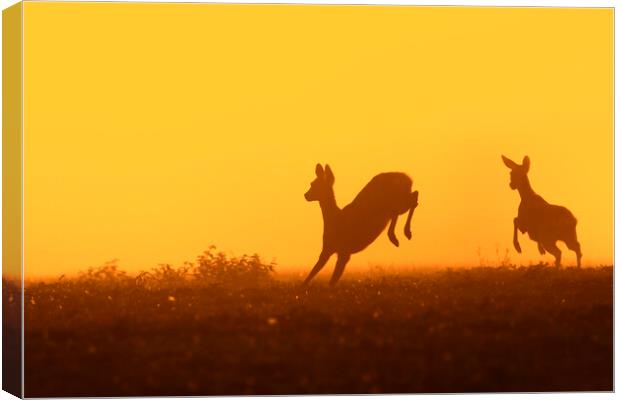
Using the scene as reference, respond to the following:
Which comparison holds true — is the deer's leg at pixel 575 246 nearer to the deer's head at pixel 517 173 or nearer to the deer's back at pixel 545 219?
the deer's back at pixel 545 219

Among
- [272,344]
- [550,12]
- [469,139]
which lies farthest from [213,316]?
[550,12]

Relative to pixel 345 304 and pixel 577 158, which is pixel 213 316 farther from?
pixel 577 158

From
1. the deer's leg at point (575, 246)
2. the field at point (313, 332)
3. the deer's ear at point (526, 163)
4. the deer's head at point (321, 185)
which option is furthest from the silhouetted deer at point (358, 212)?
the deer's leg at point (575, 246)

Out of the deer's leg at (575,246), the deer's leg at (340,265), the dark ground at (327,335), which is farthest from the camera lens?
the deer's leg at (575,246)

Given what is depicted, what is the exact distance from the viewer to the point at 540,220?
16.9 metres

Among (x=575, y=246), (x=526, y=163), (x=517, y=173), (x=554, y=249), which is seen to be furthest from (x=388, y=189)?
(x=575, y=246)

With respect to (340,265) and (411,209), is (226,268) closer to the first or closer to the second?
(340,265)

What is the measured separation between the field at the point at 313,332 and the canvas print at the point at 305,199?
0.07 feet

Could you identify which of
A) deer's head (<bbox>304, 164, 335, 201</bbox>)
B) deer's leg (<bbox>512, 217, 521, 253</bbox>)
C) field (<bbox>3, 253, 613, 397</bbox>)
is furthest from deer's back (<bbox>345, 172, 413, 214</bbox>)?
deer's leg (<bbox>512, 217, 521, 253</bbox>)

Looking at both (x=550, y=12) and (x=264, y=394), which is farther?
(x=550, y=12)

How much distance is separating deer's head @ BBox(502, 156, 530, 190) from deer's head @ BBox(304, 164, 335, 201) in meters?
1.69

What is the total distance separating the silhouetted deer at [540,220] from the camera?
55.2ft

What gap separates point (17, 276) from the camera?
53.2 feet

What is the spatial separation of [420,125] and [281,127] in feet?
4.37
